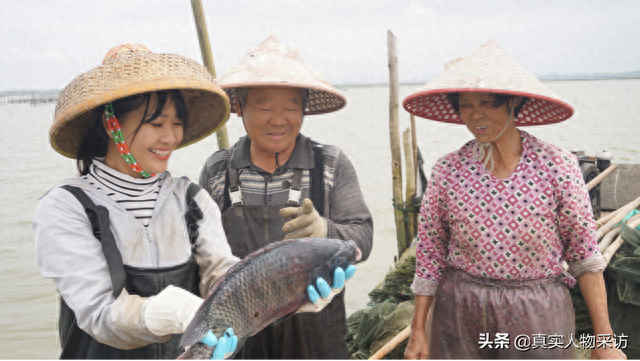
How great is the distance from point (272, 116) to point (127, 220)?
3.32ft

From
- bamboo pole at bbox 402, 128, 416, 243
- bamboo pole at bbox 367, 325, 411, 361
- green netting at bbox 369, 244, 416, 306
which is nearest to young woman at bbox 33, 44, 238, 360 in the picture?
bamboo pole at bbox 367, 325, 411, 361

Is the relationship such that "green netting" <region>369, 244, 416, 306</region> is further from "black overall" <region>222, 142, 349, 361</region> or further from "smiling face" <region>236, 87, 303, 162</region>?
"smiling face" <region>236, 87, 303, 162</region>

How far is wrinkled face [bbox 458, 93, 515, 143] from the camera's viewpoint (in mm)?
2352

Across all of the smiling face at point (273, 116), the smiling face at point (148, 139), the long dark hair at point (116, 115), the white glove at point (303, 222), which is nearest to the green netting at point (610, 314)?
the white glove at point (303, 222)

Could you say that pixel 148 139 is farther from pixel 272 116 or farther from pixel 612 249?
pixel 612 249

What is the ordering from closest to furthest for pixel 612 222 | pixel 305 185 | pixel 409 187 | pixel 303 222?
pixel 303 222 < pixel 305 185 < pixel 612 222 < pixel 409 187

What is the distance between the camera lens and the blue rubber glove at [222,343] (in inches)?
58.4

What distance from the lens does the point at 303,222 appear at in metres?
2.08

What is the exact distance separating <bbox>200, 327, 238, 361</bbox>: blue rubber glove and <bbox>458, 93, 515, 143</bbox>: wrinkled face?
1.63m

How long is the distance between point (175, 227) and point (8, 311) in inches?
280

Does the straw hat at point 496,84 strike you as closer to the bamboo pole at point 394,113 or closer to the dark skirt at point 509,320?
the dark skirt at point 509,320

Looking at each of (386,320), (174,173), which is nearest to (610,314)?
(386,320)

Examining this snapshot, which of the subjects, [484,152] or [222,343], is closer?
[222,343]

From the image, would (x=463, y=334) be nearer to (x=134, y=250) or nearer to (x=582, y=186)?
(x=582, y=186)
